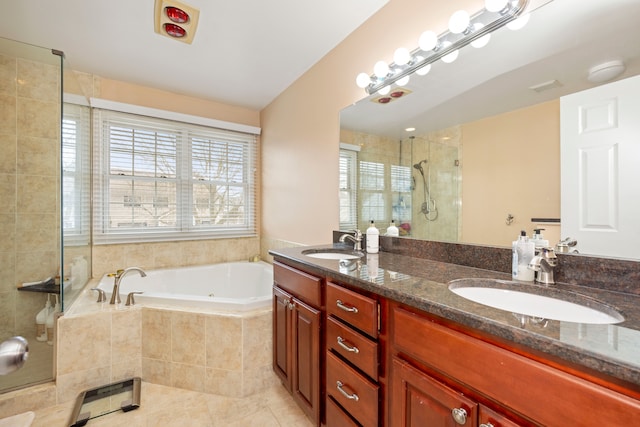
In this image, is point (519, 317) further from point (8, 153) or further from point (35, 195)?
point (8, 153)

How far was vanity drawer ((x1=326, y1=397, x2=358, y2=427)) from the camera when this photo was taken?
1.17 m

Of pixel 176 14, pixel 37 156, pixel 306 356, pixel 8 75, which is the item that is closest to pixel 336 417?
pixel 306 356

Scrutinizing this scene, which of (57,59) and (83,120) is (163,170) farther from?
(57,59)

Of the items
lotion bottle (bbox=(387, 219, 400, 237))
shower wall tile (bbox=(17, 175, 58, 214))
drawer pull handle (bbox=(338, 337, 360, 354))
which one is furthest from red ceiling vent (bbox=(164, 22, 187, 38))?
drawer pull handle (bbox=(338, 337, 360, 354))

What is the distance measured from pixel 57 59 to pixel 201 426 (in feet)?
8.92

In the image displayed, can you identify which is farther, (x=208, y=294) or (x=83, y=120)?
(x=208, y=294)

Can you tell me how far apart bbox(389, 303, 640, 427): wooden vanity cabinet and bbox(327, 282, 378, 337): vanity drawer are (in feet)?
0.27

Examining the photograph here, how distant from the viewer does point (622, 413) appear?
1.61 feet

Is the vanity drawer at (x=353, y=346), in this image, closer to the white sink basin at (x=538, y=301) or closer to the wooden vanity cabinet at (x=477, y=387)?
the wooden vanity cabinet at (x=477, y=387)

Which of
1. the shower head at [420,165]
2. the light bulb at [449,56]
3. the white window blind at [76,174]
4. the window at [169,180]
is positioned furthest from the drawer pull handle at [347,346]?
the window at [169,180]

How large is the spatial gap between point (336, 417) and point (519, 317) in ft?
3.11

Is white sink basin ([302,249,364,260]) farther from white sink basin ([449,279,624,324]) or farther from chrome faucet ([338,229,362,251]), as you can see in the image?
white sink basin ([449,279,624,324])

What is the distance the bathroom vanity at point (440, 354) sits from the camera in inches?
21.2

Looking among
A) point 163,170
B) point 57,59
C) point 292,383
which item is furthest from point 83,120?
Result: point 292,383
